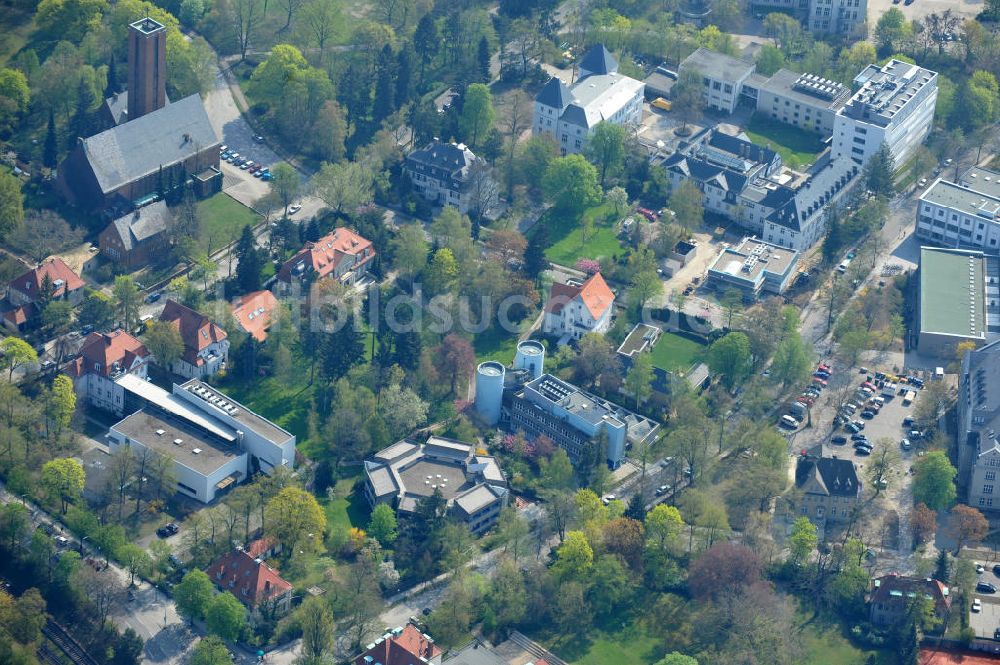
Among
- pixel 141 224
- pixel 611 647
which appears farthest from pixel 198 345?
pixel 611 647

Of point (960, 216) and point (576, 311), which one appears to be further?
point (960, 216)

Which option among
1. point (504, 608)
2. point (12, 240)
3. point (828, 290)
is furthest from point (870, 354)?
point (12, 240)

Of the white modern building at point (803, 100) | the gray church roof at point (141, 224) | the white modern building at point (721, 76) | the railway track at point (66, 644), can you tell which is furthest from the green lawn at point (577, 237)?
the railway track at point (66, 644)

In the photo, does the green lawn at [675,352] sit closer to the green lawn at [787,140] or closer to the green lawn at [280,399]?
the green lawn at [280,399]

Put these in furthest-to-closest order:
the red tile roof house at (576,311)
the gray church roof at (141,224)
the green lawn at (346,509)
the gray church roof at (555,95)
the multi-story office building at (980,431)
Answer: the gray church roof at (555,95), the gray church roof at (141,224), the red tile roof house at (576,311), the multi-story office building at (980,431), the green lawn at (346,509)

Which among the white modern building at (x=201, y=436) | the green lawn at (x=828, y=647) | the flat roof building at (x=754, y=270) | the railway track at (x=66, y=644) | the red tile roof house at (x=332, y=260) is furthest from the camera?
the flat roof building at (x=754, y=270)

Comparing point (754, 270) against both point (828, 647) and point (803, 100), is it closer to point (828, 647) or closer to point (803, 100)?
point (803, 100)
